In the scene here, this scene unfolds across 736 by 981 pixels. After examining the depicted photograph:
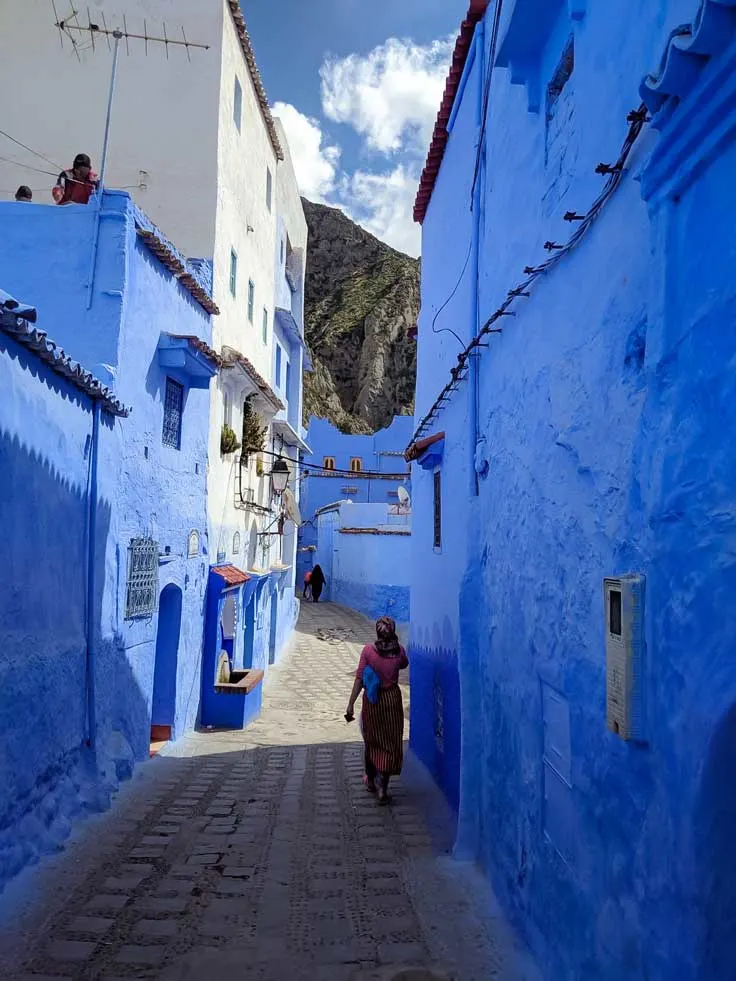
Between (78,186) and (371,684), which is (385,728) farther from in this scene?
(78,186)

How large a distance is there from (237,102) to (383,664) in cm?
1113

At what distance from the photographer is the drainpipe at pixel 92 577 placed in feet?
21.1

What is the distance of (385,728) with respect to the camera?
6.95 metres

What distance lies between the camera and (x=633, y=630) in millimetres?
2775

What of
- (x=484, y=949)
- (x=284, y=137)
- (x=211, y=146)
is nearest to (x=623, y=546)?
(x=484, y=949)

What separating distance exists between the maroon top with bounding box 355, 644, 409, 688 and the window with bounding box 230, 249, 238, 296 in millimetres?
7791

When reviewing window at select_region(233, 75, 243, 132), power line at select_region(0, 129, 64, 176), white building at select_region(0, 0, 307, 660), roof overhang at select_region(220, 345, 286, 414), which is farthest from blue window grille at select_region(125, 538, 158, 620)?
window at select_region(233, 75, 243, 132)

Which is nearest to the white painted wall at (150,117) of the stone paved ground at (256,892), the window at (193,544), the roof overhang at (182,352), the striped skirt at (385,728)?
the window at (193,544)

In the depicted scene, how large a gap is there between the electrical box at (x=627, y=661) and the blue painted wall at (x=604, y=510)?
0.06 metres

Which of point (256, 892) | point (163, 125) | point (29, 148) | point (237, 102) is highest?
point (237, 102)

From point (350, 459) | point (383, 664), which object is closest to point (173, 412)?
point (383, 664)

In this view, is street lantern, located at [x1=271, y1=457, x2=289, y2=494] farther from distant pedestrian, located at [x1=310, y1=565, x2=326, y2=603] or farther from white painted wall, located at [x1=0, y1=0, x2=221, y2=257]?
distant pedestrian, located at [x1=310, y1=565, x2=326, y2=603]

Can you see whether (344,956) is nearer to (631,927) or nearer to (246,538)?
(631,927)

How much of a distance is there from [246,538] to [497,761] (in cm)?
922
